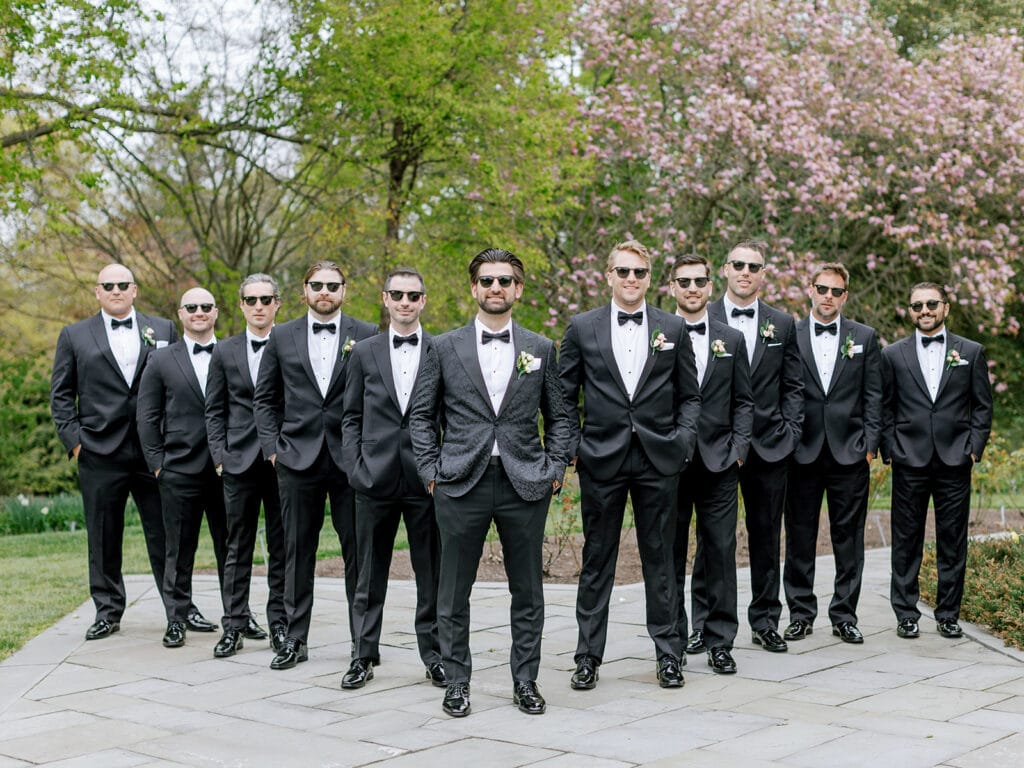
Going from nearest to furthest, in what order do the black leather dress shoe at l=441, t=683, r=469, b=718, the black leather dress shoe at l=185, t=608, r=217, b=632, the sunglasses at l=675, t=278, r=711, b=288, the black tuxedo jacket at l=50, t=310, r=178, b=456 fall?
1. the black leather dress shoe at l=441, t=683, r=469, b=718
2. the sunglasses at l=675, t=278, r=711, b=288
3. the black tuxedo jacket at l=50, t=310, r=178, b=456
4. the black leather dress shoe at l=185, t=608, r=217, b=632

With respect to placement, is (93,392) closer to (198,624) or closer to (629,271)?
(198,624)

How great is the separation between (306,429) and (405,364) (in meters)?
0.79

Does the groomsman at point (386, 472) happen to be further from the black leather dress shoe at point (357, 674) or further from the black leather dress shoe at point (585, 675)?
the black leather dress shoe at point (585, 675)

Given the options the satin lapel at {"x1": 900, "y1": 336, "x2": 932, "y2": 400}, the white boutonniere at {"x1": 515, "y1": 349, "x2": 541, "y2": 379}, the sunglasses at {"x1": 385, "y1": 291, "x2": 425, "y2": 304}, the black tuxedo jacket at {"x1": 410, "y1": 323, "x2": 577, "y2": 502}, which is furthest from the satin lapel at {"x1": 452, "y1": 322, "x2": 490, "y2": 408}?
the satin lapel at {"x1": 900, "y1": 336, "x2": 932, "y2": 400}

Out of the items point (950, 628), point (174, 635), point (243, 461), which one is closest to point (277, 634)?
point (174, 635)

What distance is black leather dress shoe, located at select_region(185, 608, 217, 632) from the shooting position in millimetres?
8062

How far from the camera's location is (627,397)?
638 cm

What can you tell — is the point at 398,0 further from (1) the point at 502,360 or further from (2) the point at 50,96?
(1) the point at 502,360

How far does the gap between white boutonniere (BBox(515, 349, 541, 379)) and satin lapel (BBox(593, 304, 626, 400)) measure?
500mm

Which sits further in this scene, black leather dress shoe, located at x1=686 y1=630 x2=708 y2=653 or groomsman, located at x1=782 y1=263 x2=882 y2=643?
groomsman, located at x1=782 y1=263 x2=882 y2=643

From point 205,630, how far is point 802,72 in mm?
13803

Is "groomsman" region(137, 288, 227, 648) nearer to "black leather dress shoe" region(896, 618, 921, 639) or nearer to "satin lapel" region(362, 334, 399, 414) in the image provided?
"satin lapel" region(362, 334, 399, 414)

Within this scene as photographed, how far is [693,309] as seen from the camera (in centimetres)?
680

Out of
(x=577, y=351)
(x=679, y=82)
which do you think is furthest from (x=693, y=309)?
(x=679, y=82)
